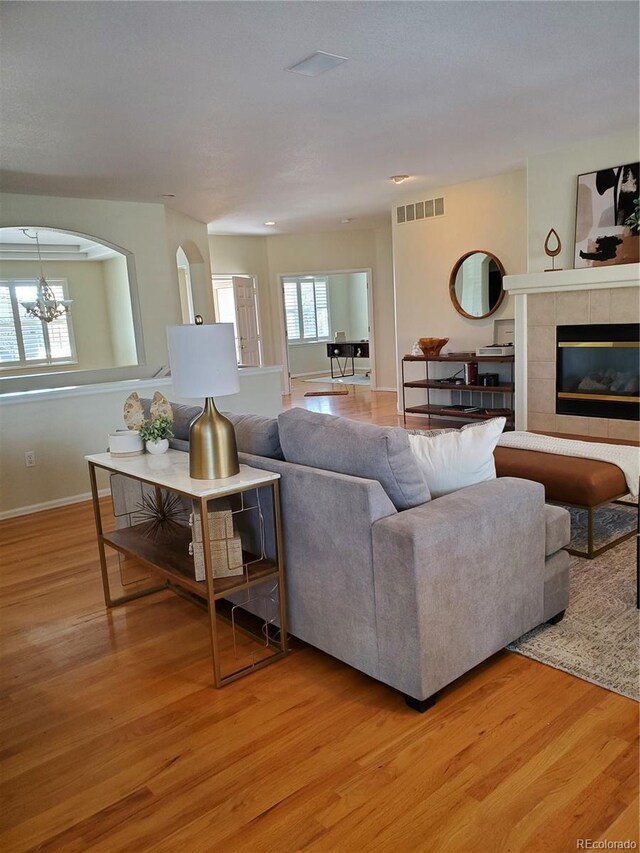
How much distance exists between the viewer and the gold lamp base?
2.38m

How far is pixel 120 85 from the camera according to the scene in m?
3.20

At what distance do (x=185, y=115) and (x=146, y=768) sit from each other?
344 cm

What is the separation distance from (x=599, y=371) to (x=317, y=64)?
3541 mm

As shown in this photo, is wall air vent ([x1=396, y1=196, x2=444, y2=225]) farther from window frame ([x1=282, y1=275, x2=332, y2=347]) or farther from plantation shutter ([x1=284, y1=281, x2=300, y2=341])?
plantation shutter ([x1=284, y1=281, x2=300, y2=341])

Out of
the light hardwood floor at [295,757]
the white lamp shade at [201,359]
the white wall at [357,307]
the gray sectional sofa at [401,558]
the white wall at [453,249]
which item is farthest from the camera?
the white wall at [357,307]

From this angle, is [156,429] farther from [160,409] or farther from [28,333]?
[28,333]

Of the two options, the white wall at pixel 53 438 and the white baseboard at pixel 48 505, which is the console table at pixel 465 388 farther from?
the white baseboard at pixel 48 505

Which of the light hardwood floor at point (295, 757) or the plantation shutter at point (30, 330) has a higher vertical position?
the plantation shutter at point (30, 330)

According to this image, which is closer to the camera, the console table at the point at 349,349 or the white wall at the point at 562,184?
the white wall at the point at 562,184

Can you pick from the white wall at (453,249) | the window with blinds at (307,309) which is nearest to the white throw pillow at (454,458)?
the white wall at (453,249)

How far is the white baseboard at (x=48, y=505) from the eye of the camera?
15.5 feet

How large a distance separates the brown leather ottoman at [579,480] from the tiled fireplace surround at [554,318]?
198 cm

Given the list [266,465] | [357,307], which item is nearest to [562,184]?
[266,465]

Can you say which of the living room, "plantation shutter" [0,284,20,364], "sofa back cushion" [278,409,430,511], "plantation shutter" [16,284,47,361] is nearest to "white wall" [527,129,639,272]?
the living room
